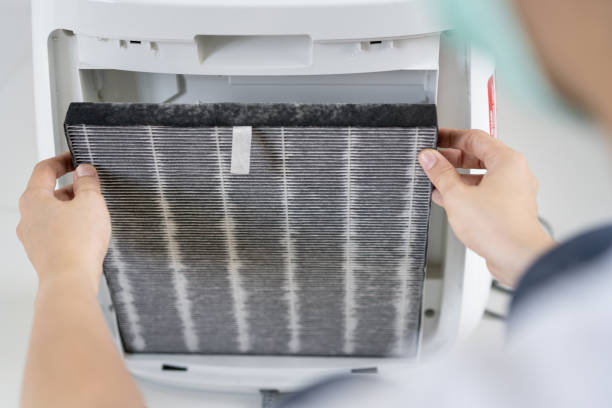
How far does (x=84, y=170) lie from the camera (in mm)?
758

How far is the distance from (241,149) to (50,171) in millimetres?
223

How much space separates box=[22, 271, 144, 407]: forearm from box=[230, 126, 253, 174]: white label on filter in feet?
0.75

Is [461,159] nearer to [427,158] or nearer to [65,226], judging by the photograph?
[427,158]

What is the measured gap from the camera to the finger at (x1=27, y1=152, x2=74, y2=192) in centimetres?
73

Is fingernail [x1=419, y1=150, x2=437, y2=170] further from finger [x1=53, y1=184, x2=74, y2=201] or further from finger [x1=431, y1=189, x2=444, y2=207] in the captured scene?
finger [x1=53, y1=184, x2=74, y2=201]

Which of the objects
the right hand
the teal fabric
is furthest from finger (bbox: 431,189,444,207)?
the teal fabric

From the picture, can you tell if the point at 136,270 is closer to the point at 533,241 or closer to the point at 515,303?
the point at 533,241

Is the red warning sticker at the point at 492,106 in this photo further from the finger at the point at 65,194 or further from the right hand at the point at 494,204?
the finger at the point at 65,194

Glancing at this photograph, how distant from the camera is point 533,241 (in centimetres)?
68

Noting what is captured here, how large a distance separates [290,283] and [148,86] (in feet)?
1.06

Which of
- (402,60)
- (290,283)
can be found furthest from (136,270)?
(402,60)

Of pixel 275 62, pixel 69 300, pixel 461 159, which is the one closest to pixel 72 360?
pixel 69 300

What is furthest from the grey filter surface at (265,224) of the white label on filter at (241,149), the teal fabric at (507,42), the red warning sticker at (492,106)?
the teal fabric at (507,42)

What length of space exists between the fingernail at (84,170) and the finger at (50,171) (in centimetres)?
3
